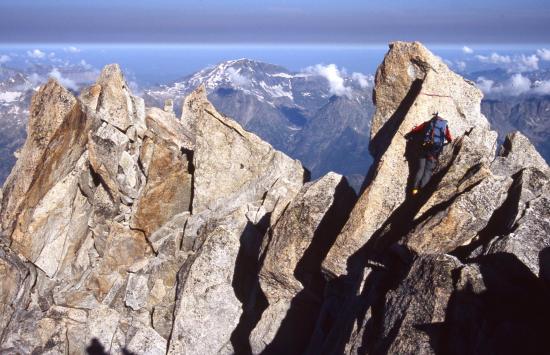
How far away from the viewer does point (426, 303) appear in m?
15.1

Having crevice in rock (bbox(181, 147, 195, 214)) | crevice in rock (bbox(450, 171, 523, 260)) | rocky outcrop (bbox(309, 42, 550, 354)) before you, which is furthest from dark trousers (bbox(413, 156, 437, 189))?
crevice in rock (bbox(181, 147, 195, 214))

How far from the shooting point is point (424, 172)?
2280 centimetres

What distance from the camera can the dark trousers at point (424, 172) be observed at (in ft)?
74.6

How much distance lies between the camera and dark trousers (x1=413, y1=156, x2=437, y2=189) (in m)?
22.8

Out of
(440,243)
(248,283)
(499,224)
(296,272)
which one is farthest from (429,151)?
(248,283)

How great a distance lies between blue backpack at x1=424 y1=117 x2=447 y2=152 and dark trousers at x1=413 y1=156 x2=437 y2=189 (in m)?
0.64

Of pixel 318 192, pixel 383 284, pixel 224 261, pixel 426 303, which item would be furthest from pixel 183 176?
pixel 426 303

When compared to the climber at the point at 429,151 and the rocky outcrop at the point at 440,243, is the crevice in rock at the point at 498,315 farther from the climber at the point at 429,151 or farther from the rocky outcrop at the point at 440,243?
the climber at the point at 429,151

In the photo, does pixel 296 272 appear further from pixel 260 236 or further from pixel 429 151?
pixel 429 151

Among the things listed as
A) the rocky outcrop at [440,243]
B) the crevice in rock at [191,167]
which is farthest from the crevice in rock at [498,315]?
the crevice in rock at [191,167]

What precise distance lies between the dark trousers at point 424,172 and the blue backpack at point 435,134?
64 cm

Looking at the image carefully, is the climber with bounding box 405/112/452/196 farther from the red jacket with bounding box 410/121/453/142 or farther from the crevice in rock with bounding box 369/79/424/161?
the crevice in rock with bounding box 369/79/424/161

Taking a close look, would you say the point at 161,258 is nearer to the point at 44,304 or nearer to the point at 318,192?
the point at 44,304

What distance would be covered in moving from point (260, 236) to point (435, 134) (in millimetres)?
13010
